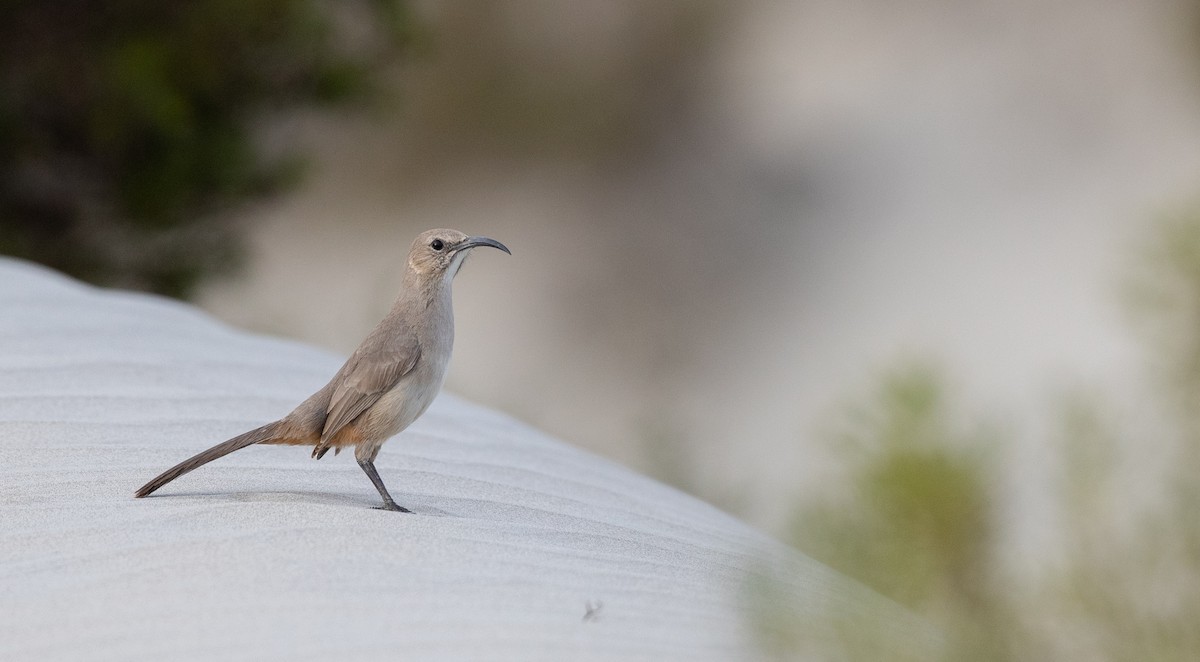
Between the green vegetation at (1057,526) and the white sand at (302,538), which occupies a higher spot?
the green vegetation at (1057,526)

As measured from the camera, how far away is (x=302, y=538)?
1.62 metres

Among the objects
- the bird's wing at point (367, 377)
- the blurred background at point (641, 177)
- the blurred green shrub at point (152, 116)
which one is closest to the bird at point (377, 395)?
the bird's wing at point (367, 377)

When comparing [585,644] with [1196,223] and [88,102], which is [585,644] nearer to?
[1196,223]

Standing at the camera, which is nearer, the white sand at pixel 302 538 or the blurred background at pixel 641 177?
the white sand at pixel 302 538

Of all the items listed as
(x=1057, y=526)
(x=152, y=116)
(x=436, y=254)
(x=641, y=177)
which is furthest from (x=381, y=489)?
(x=641, y=177)

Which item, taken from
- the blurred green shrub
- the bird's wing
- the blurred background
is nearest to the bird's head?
the bird's wing

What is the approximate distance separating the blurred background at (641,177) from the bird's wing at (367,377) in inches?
138

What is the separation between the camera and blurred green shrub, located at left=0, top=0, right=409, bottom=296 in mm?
6578

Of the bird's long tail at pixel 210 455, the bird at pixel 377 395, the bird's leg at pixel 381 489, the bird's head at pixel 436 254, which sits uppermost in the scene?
the bird's head at pixel 436 254

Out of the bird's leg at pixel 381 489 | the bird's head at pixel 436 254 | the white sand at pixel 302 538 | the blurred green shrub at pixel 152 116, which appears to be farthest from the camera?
the blurred green shrub at pixel 152 116

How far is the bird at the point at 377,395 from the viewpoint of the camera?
6.42 ft

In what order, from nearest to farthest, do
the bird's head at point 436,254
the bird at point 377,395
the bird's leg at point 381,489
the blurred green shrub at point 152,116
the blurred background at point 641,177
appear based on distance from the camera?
the bird's leg at point 381,489 → the bird at point 377,395 → the bird's head at point 436,254 → the blurred green shrub at point 152,116 → the blurred background at point 641,177

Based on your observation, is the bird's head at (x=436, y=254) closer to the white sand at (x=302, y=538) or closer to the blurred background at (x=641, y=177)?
the white sand at (x=302, y=538)

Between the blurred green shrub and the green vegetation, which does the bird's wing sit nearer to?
the green vegetation
